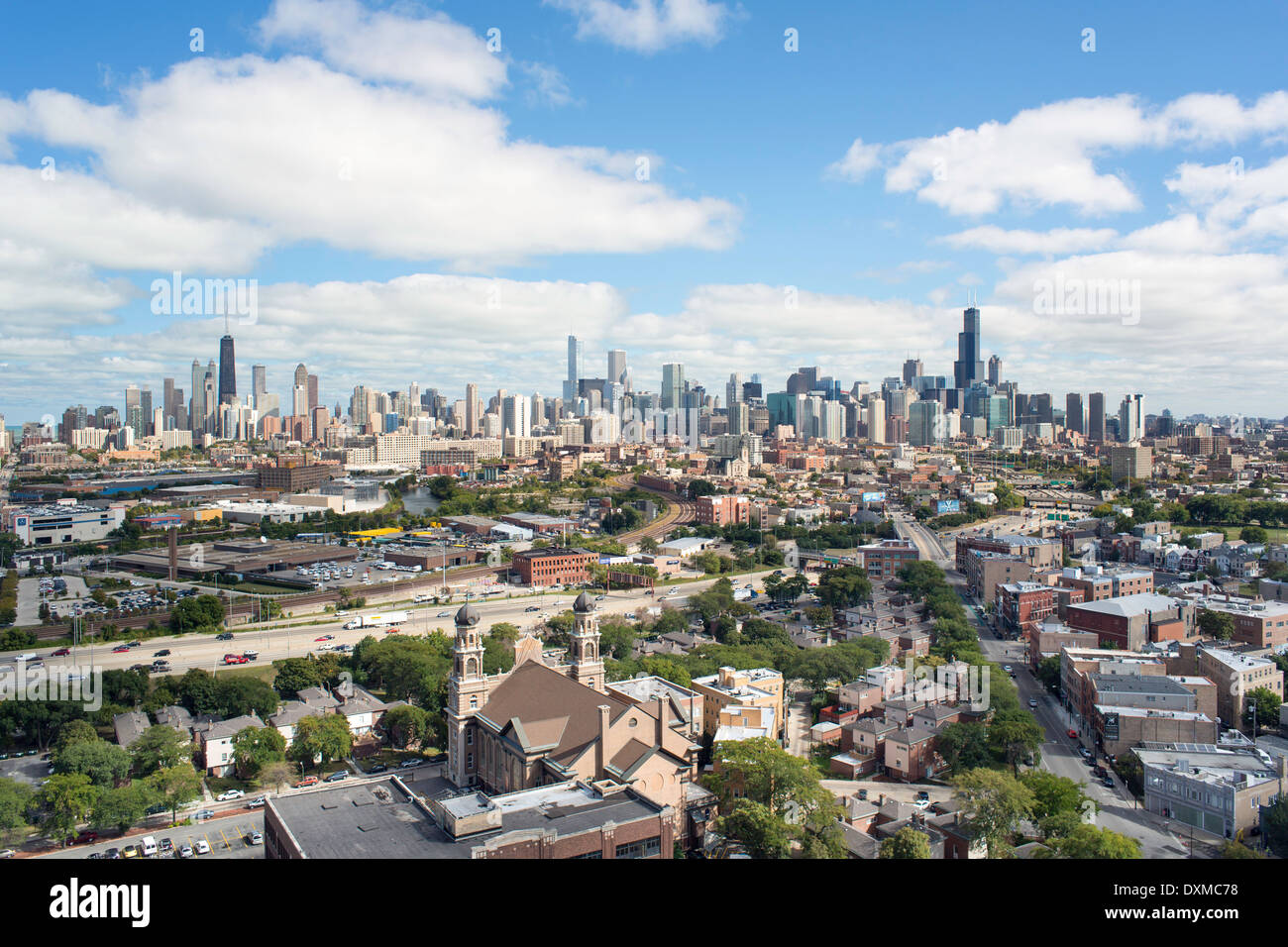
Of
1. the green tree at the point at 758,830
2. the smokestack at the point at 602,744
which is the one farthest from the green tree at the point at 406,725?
the green tree at the point at 758,830

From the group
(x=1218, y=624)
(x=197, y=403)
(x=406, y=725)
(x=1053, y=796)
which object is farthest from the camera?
(x=197, y=403)

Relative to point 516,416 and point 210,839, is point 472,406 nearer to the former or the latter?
point 516,416

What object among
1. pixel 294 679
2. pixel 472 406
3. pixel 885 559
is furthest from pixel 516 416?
pixel 294 679

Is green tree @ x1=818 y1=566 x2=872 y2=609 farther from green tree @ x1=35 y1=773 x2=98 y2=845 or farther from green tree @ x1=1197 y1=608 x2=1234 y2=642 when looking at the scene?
green tree @ x1=35 y1=773 x2=98 y2=845

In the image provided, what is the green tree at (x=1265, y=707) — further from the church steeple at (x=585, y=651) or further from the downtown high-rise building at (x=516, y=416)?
the downtown high-rise building at (x=516, y=416)
